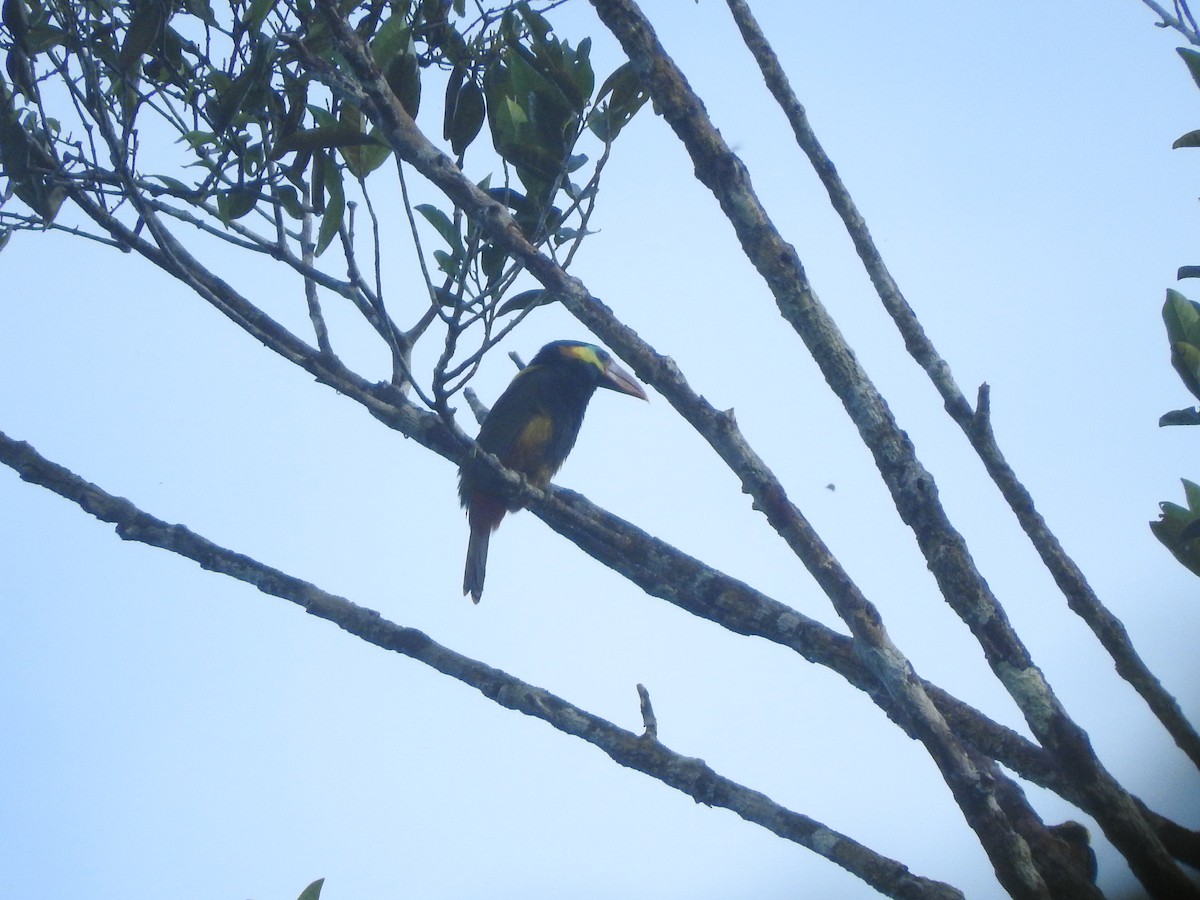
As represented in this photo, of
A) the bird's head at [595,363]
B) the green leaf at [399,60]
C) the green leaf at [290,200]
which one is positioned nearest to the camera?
the green leaf at [399,60]

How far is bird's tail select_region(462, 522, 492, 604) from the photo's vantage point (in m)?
4.55

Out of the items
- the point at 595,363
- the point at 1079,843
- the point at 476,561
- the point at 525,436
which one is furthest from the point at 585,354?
the point at 1079,843

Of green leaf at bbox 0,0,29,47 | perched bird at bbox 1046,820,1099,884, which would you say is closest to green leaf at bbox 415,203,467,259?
green leaf at bbox 0,0,29,47

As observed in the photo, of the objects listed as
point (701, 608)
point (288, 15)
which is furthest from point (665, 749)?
point (288, 15)

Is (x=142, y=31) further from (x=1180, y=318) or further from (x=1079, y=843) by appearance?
(x=1079, y=843)

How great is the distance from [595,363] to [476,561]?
109cm

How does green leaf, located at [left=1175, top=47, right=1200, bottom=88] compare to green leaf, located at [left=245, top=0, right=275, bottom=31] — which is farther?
green leaf, located at [left=245, top=0, right=275, bottom=31]

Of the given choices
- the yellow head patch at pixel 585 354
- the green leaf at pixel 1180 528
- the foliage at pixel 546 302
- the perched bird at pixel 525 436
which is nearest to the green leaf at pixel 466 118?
the foliage at pixel 546 302

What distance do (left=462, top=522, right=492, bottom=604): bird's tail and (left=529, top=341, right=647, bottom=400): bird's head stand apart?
88cm

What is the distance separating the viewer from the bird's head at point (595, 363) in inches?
195

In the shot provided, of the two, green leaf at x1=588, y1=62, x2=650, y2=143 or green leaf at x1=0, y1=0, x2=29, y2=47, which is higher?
green leaf at x1=588, y1=62, x2=650, y2=143

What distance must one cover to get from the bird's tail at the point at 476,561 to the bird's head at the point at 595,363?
2.87 ft

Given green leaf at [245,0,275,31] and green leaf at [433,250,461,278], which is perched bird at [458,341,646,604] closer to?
green leaf at [433,250,461,278]

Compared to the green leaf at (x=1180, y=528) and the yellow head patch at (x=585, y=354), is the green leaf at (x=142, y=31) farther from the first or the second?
the yellow head patch at (x=585, y=354)
